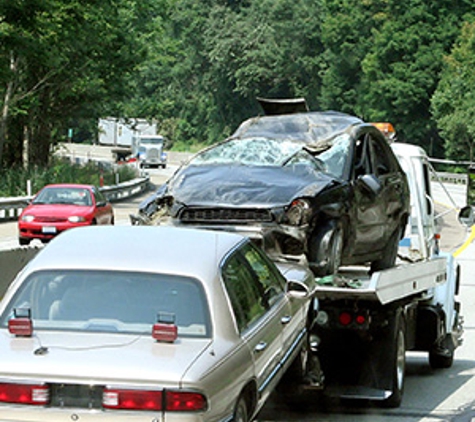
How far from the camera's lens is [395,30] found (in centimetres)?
10525

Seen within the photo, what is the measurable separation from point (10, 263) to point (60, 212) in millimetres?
13075

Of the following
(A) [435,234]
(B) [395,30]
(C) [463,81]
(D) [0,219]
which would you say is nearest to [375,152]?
(A) [435,234]

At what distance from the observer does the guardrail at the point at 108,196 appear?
3691cm

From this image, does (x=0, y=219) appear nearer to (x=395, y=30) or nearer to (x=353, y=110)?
(x=395, y=30)

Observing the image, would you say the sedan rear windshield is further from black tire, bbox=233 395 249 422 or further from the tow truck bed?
the tow truck bed

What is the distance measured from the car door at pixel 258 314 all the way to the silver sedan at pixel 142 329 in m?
0.01

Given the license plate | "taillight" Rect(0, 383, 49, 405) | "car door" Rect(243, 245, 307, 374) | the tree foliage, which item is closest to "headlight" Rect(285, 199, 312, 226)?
"car door" Rect(243, 245, 307, 374)

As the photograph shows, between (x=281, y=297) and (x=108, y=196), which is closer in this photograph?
(x=281, y=297)

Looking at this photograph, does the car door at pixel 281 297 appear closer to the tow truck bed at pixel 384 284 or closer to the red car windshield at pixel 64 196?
the tow truck bed at pixel 384 284

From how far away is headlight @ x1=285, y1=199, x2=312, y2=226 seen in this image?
10258 mm

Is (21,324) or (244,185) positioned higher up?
(244,185)

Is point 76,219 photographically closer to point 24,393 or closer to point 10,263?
point 10,263

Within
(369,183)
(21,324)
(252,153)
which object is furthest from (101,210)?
(21,324)

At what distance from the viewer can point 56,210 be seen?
28.1m
